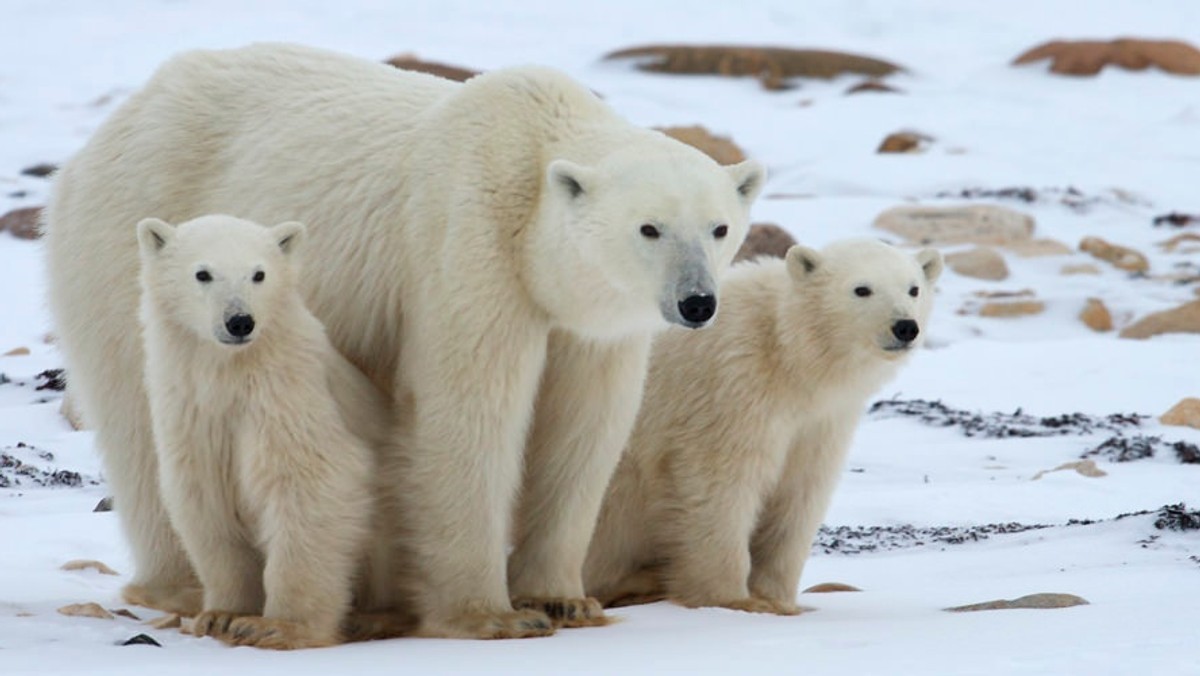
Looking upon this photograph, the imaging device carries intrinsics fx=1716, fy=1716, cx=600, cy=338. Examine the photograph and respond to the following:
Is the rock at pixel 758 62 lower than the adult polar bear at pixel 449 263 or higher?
lower

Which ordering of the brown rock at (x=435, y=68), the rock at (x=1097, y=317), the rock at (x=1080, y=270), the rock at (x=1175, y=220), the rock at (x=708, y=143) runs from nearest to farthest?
the rock at (x=1097, y=317) → the rock at (x=1080, y=270) → the rock at (x=1175, y=220) → the rock at (x=708, y=143) → the brown rock at (x=435, y=68)

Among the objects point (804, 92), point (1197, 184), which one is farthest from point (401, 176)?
point (804, 92)

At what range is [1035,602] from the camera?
17.4 feet

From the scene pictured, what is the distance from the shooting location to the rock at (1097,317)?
1461 cm

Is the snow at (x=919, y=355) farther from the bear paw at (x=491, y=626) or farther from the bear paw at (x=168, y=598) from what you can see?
the bear paw at (x=168, y=598)

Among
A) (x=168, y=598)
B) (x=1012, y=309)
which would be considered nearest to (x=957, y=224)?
(x=1012, y=309)

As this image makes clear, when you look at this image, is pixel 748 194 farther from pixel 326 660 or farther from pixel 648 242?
pixel 326 660

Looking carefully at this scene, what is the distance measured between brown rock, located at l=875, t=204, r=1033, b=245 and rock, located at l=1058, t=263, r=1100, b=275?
1.02 metres

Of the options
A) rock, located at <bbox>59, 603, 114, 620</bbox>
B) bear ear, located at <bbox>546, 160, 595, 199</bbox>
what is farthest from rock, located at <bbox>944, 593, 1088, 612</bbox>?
rock, located at <bbox>59, 603, 114, 620</bbox>

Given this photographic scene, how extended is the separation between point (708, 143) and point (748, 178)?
48.2 ft

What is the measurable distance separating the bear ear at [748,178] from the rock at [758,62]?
78.3 ft

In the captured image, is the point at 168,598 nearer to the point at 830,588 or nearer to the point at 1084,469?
the point at 830,588

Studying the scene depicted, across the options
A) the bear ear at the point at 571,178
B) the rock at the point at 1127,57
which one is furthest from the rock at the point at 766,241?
the rock at the point at 1127,57

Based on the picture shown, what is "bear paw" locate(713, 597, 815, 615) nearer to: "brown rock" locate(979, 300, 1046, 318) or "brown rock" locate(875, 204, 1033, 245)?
"brown rock" locate(979, 300, 1046, 318)
